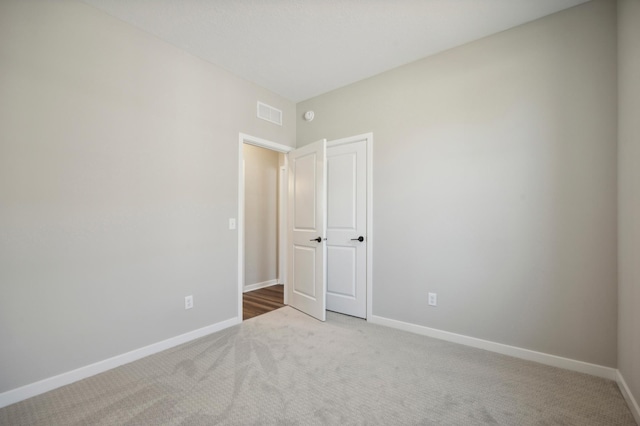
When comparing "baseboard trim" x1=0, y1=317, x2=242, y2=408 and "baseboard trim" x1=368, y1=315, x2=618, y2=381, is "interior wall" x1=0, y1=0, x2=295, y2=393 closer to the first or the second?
"baseboard trim" x1=0, y1=317, x2=242, y2=408

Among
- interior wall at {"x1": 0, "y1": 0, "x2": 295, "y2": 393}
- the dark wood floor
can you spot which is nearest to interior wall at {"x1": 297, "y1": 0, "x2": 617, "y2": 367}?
the dark wood floor

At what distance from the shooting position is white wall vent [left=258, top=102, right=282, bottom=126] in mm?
3443

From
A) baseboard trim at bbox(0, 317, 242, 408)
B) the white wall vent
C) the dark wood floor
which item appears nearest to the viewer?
baseboard trim at bbox(0, 317, 242, 408)

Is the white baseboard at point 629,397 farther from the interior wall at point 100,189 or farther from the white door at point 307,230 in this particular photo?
the interior wall at point 100,189

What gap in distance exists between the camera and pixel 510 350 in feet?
7.76

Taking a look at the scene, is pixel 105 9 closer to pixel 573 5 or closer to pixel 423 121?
pixel 423 121

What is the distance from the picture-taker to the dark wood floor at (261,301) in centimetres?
355

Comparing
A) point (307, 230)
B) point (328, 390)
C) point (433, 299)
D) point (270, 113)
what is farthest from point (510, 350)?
point (270, 113)

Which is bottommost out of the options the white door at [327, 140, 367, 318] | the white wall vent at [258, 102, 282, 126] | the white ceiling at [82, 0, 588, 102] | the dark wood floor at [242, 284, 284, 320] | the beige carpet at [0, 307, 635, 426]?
the dark wood floor at [242, 284, 284, 320]

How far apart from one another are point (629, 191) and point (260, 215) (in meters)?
4.37

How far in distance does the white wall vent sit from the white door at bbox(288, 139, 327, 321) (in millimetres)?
468

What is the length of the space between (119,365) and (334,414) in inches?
68.9

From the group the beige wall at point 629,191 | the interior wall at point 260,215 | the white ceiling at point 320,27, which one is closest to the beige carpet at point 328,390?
the beige wall at point 629,191

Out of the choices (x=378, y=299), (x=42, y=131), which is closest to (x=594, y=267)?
(x=378, y=299)
